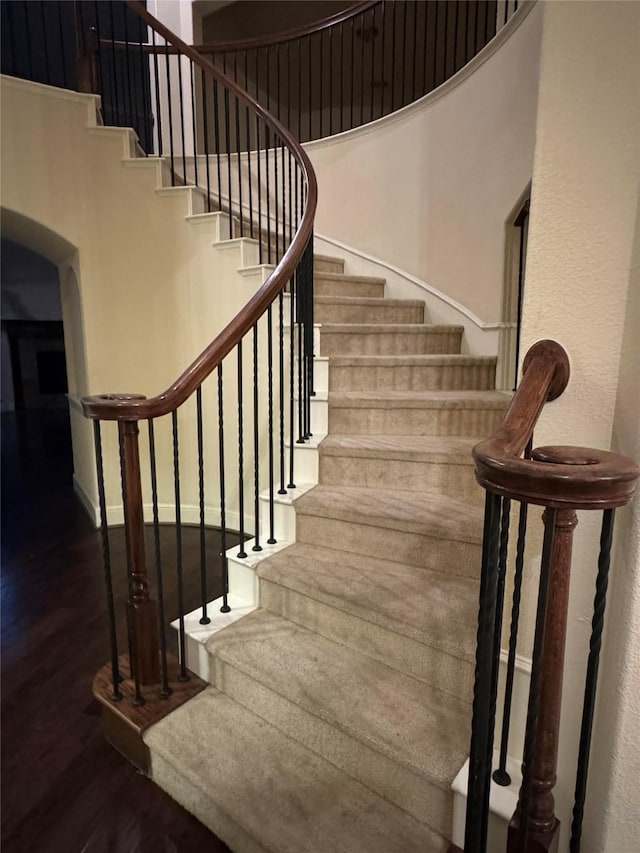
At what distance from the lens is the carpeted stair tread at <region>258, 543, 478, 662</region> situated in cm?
147

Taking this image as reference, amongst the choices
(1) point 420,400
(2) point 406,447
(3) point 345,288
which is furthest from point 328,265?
(2) point 406,447

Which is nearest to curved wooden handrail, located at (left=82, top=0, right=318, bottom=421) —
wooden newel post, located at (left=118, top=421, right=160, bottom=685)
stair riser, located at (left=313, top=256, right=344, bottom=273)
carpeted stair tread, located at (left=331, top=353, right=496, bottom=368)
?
wooden newel post, located at (left=118, top=421, right=160, bottom=685)

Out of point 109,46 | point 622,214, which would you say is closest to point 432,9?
point 109,46

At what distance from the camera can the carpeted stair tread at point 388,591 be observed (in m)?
1.47

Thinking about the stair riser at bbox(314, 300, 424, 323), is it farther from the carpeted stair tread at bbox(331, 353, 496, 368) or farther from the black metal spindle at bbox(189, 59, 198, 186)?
the black metal spindle at bbox(189, 59, 198, 186)

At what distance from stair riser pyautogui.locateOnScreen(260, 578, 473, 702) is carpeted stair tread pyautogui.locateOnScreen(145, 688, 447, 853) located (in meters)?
0.32

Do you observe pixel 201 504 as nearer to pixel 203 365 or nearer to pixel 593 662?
pixel 203 365

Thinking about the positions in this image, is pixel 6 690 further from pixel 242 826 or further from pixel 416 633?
pixel 416 633

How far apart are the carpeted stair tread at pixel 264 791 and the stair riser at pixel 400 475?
3.16 feet

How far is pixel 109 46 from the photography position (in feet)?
11.5

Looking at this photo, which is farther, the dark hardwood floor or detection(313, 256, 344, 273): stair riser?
detection(313, 256, 344, 273): stair riser

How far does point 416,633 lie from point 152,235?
9.70 feet

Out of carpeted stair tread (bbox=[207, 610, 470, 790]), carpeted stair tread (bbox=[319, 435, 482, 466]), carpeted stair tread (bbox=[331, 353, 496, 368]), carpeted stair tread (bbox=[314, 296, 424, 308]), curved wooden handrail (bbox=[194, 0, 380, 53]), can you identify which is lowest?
carpeted stair tread (bbox=[207, 610, 470, 790])

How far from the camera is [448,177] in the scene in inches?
135
